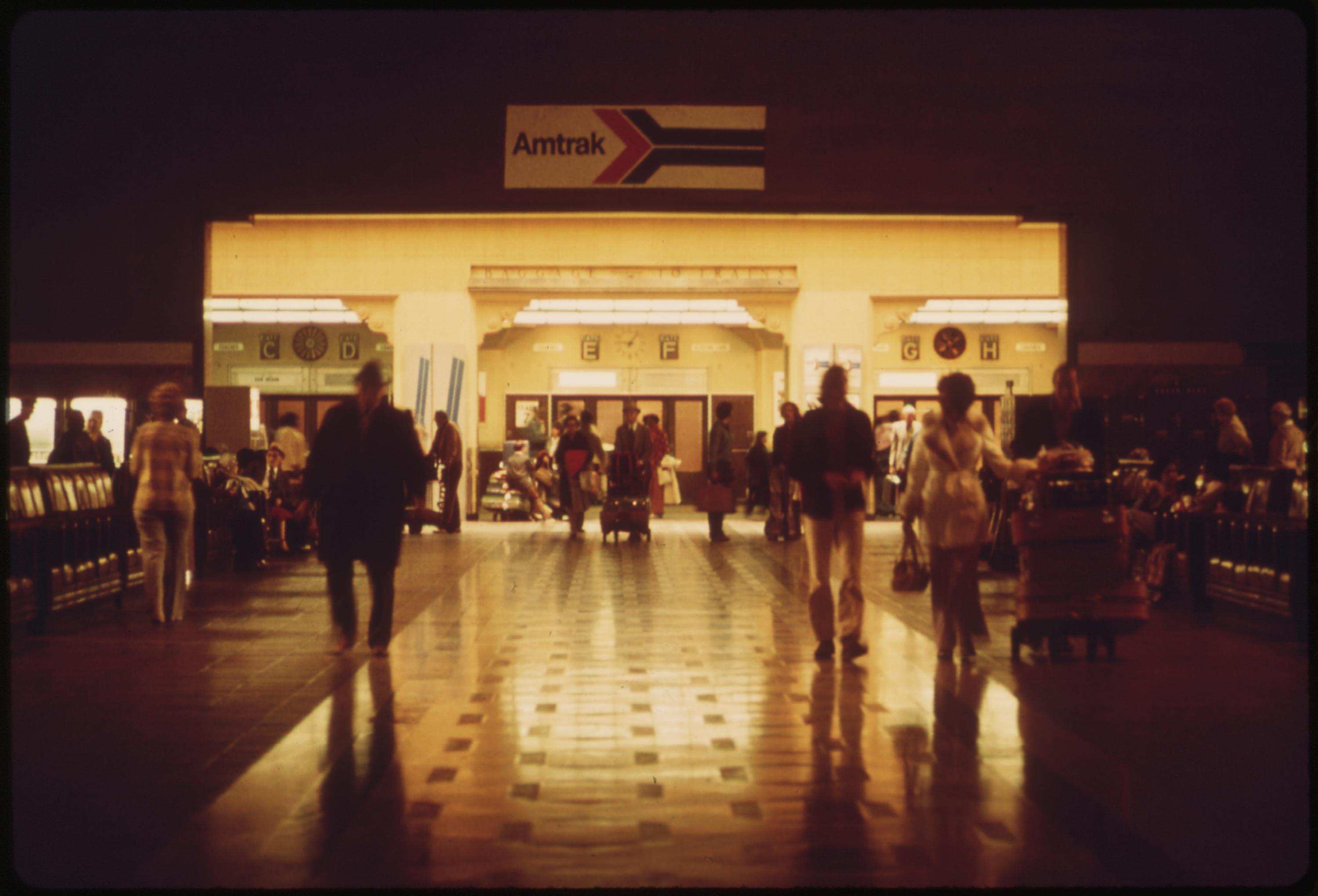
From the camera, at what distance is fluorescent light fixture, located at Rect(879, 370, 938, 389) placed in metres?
26.1

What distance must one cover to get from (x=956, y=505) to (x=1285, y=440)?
717cm

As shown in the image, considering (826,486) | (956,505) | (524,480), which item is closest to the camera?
(956,505)

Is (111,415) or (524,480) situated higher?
(111,415)

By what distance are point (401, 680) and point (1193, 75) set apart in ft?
26.7

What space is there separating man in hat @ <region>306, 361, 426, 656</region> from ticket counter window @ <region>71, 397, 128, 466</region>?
419 inches

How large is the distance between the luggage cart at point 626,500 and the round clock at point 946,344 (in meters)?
10.8

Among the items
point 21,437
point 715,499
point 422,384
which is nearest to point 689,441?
point 422,384

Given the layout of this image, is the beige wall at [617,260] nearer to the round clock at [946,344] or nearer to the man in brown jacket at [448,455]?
the man in brown jacket at [448,455]

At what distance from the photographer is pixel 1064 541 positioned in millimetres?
7699

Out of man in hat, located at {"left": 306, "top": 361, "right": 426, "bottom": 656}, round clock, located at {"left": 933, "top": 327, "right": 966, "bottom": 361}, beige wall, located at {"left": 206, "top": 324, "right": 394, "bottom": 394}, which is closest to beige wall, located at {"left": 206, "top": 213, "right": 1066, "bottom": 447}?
round clock, located at {"left": 933, "top": 327, "right": 966, "bottom": 361}

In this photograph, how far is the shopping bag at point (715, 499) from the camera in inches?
680

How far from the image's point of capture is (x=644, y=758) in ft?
17.6

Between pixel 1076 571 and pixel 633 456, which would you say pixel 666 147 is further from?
pixel 633 456

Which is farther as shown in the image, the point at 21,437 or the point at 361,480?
the point at 21,437
